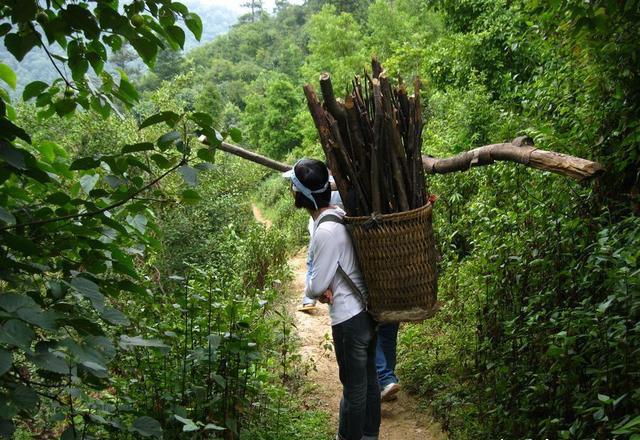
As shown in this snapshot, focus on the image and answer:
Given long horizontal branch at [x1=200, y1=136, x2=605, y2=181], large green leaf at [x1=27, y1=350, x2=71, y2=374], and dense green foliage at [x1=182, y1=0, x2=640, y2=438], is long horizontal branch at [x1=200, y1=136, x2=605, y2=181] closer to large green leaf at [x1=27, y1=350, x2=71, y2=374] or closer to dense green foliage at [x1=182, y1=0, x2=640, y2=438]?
dense green foliage at [x1=182, y1=0, x2=640, y2=438]

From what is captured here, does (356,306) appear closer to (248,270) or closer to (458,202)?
(458,202)

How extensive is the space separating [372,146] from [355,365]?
118 cm

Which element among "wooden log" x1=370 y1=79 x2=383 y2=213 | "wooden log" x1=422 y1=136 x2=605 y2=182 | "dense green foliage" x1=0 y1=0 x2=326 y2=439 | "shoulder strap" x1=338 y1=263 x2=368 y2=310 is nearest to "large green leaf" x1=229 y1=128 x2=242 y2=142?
"dense green foliage" x1=0 y1=0 x2=326 y2=439

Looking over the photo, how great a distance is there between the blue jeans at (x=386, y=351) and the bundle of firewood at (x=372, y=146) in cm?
131

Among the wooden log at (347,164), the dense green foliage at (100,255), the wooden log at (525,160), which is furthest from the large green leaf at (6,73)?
the wooden log at (525,160)

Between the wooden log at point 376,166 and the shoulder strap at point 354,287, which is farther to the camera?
the shoulder strap at point 354,287

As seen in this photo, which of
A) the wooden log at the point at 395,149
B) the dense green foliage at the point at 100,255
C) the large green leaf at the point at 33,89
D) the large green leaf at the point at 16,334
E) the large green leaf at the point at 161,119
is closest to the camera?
the large green leaf at the point at 16,334

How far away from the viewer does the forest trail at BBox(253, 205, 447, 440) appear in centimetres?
406

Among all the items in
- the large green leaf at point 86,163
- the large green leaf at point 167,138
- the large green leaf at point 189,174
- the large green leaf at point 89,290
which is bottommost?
the large green leaf at point 89,290

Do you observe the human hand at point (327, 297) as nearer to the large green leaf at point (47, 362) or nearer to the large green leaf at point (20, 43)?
the large green leaf at point (47, 362)

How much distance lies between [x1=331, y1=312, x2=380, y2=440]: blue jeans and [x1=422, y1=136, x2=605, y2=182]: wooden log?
1.24 metres

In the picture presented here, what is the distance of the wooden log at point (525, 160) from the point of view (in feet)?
9.20

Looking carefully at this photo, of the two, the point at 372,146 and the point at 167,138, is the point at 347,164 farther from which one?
the point at 167,138

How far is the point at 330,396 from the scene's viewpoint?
487 cm
